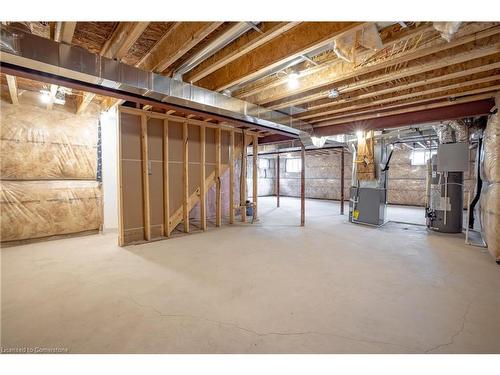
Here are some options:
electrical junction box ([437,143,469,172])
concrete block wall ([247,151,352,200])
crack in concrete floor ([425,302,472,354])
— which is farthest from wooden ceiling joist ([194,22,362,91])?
concrete block wall ([247,151,352,200])

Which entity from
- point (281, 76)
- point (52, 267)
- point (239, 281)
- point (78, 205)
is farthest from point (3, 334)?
point (281, 76)

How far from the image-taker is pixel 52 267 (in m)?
2.77

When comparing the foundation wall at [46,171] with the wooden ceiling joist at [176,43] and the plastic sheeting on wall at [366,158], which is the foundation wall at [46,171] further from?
the plastic sheeting on wall at [366,158]

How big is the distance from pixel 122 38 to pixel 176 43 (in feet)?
1.49

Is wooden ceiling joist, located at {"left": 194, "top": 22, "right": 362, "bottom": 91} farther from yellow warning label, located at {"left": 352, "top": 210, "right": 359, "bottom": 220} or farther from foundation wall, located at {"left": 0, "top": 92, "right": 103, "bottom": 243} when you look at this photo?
yellow warning label, located at {"left": 352, "top": 210, "right": 359, "bottom": 220}

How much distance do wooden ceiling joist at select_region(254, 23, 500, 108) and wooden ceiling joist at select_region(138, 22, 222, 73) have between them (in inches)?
60.5

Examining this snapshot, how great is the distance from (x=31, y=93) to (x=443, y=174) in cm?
779

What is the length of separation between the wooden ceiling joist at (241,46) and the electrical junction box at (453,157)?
429 centimetres

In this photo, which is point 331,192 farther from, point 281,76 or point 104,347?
point 104,347

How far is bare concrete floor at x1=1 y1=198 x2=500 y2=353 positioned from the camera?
151cm

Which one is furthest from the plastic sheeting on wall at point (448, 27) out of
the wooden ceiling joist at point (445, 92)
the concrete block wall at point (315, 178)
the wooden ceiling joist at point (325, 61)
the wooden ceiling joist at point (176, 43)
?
the concrete block wall at point (315, 178)

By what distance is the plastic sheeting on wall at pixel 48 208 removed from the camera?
11.9 feet

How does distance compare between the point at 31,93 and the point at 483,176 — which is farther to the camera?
the point at 31,93
